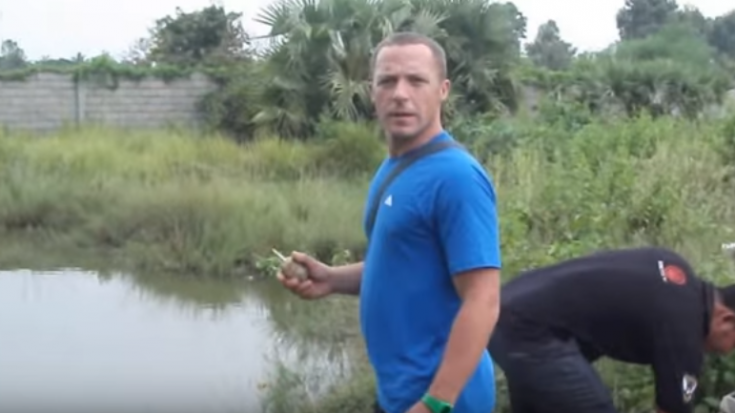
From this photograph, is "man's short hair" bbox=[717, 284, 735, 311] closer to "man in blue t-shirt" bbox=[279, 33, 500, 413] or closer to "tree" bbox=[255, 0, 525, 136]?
"man in blue t-shirt" bbox=[279, 33, 500, 413]

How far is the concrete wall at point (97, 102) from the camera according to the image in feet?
77.2

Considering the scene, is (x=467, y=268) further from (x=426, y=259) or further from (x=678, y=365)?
(x=678, y=365)

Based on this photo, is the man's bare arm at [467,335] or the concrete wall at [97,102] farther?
the concrete wall at [97,102]

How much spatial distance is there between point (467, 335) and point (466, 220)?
10.4 inches

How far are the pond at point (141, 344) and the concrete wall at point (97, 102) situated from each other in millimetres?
9852

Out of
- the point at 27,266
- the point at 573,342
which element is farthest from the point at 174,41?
the point at 573,342

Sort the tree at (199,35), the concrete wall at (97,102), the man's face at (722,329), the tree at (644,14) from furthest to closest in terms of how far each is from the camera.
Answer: the tree at (644,14) → the tree at (199,35) → the concrete wall at (97,102) → the man's face at (722,329)

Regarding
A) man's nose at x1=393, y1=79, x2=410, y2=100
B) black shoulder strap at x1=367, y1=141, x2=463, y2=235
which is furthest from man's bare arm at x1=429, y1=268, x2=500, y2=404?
man's nose at x1=393, y1=79, x2=410, y2=100

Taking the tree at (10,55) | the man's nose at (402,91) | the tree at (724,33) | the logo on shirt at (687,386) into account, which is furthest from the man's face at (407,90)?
the tree at (724,33)

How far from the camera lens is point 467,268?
3.34m

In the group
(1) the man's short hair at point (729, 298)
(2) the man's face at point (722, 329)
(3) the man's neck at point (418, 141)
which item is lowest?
(2) the man's face at point (722, 329)

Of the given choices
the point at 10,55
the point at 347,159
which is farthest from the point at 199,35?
the point at 347,159

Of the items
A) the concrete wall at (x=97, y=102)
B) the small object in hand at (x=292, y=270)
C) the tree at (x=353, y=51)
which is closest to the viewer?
the small object in hand at (x=292, y=270)

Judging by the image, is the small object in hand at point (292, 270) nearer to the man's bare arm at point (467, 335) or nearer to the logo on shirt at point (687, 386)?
the man's bare arm at point (467, 335)
